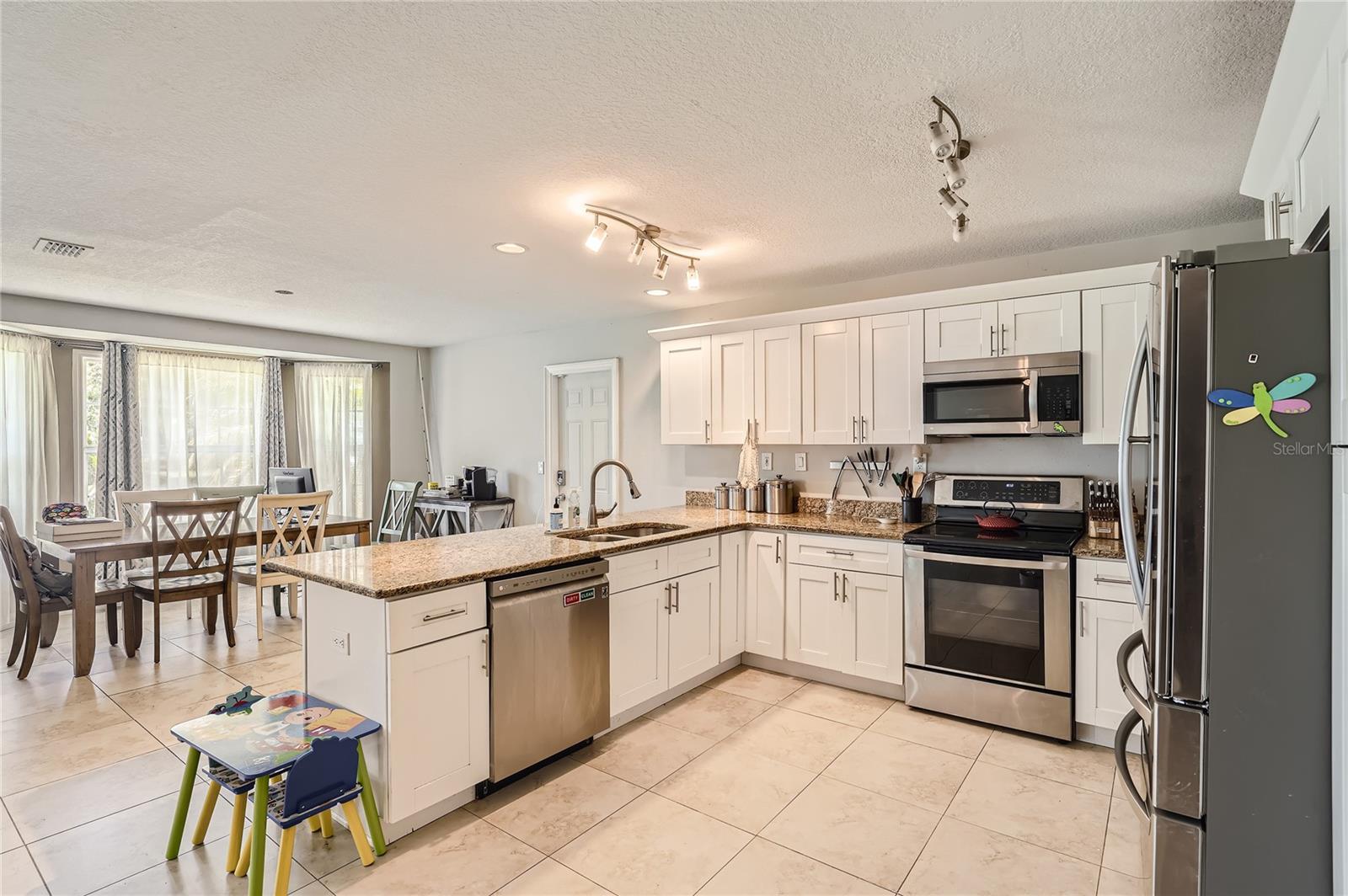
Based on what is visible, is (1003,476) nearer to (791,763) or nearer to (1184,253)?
(791,763)

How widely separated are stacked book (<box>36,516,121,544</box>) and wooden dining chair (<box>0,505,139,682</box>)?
0.16 metres

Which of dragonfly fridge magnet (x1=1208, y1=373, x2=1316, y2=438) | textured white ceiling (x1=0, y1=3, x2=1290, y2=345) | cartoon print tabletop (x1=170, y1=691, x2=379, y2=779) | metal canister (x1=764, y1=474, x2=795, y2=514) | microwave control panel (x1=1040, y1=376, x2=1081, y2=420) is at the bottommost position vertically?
cartoon print tabletop (x1=170, y1=691, x2=379, y2=779)

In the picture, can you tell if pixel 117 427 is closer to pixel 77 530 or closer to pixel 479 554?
pixel 77 530

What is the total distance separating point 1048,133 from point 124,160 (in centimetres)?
328

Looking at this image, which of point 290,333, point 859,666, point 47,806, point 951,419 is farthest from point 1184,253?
point 290,333

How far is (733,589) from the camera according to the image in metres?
3.88

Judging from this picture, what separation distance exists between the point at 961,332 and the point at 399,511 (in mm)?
5237

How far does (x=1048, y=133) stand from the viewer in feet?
7.45

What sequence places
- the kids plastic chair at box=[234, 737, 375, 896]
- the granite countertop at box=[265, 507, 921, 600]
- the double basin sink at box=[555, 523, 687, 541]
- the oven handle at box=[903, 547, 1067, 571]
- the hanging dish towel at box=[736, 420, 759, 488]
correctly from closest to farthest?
the kids plastic chair at box=[234, 737, 375, 896] < the granite countertop at box=[265, 507, 921, 600] < the oven handle at box=[903, 547, 1067, 571] < the double basin sink at box=[555, 523, 687, 541] < the hanging dish towel at box=[736, 420, 759, 488]

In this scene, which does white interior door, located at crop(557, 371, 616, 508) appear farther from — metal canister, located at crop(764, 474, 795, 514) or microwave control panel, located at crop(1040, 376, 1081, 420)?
microwave control panel, located at crop(1040, 376, 1081, 420)

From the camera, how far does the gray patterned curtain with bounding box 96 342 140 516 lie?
5.57m

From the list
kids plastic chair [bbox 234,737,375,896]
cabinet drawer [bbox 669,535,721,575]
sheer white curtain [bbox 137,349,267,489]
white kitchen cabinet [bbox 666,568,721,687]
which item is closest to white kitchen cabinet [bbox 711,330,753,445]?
cabinet drawer [bbox 669,535,721,575]

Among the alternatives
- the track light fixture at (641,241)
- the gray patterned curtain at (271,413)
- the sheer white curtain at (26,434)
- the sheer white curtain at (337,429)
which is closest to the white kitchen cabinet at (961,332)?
the track light fixture at (641,241)

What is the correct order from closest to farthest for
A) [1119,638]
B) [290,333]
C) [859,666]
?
[1119,638], [859,666], [290,333]
